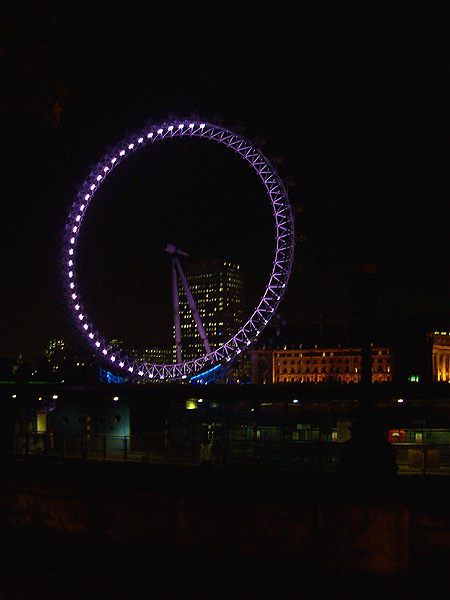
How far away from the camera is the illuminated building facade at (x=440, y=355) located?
166 metres

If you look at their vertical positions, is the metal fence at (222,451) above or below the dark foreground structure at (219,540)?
below

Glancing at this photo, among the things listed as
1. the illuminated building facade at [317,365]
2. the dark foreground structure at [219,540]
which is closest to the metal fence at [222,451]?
the dark foreground structure at [219,540]

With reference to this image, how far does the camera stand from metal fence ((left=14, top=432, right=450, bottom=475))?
2070 cm

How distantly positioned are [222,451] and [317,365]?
17000 centimetres

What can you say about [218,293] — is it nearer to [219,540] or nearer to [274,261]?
[274,261]

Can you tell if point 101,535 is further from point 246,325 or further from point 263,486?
point 246,325

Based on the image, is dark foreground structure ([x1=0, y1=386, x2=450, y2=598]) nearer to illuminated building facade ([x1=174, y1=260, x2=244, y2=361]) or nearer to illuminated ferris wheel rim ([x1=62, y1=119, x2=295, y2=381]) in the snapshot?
illuminated ferris wheel rim ([x1=62, y1=119, x2=295, y2=381])

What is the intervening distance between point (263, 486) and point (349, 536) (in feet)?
8.72

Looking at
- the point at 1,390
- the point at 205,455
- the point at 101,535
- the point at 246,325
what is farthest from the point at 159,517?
the point at 246,325

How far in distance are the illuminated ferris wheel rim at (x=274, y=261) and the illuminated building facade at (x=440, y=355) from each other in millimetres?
126304

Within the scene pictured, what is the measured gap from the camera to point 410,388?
31906 millimetres

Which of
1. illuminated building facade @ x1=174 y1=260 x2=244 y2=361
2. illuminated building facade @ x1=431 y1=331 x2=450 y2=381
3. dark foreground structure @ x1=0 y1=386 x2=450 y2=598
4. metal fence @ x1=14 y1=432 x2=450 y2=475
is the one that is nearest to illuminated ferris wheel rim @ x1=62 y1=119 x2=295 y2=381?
metal fence @ x1=14 y1=432 x2=450 y2=475

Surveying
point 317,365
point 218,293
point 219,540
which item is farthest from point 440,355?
point 219,540

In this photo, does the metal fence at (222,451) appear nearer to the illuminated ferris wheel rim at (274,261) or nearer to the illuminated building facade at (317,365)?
the illuminated ferris wheel rim at (274,261)
